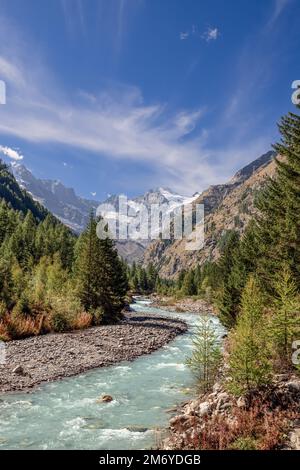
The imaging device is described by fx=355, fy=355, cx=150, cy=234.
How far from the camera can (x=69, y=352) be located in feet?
92.8

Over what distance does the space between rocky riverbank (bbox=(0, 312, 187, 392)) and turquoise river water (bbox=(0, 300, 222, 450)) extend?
3.99 feet

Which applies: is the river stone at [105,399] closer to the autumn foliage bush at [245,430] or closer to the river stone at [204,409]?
the river stone at [204,409]

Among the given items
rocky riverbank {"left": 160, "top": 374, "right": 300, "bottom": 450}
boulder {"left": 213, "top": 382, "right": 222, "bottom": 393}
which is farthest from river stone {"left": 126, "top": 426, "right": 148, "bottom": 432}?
boulder {"left": 213, "top": 382, "right": 222, "bottom": 393}

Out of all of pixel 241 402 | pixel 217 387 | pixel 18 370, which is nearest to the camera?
pixel 241 402

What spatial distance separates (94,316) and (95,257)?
26.0 feet

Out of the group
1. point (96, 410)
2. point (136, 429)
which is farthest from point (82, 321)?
point (136, 429)

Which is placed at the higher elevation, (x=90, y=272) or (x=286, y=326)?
(x=90, y=272)

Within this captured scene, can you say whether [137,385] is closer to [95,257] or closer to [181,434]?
[181,434]

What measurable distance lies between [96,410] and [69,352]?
1100cm

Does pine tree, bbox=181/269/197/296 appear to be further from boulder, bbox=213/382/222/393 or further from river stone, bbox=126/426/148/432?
river stone, bbox=126/426/148/432

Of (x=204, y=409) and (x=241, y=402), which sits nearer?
(x=241, y=402)

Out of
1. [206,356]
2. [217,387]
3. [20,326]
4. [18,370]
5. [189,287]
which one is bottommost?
[18,370]

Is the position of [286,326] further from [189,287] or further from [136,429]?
[189,287]
